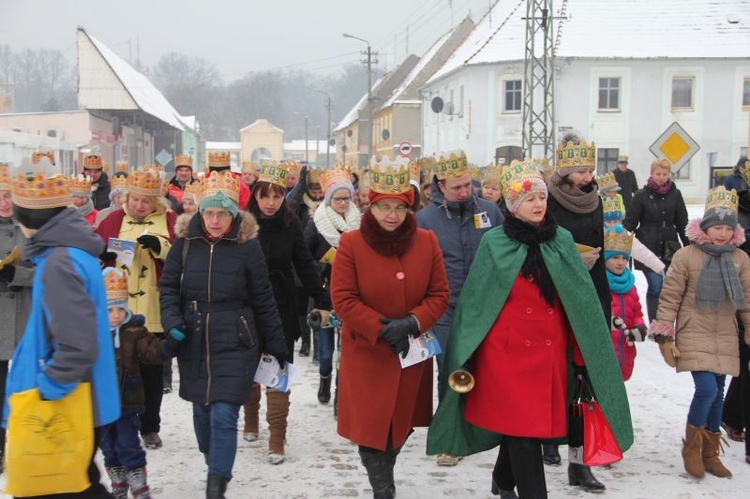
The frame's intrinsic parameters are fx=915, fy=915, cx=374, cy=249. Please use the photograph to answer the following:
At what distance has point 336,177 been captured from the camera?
8.48 metres

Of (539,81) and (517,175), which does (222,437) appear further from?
(539,81)

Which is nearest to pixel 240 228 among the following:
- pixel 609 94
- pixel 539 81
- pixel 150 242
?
pixel 150 242

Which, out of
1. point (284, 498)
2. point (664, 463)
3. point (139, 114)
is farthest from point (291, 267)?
point (139, 114)

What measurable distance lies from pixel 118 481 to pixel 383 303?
200 cm

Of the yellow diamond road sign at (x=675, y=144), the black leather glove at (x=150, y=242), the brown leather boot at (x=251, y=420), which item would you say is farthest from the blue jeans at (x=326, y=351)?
the yellow diamond road sign at (x=675, y=144)

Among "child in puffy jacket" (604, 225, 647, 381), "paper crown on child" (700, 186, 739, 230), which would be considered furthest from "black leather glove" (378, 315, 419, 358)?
"paper crown on child" (700, 186, 739, 230)

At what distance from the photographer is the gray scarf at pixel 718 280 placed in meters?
6.02

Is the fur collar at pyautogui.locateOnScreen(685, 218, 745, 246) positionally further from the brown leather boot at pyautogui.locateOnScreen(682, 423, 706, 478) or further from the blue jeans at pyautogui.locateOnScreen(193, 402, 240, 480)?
the blue jeans at pyautogui.locateOnScreen(193, 402, 240, 480)

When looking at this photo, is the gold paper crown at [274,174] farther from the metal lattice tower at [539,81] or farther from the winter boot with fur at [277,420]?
the metal lattice tower at [539,81]

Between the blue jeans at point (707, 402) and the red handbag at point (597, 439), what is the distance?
4.17 ft

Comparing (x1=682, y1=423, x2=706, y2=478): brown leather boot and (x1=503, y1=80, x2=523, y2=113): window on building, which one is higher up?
(x1=503, y1=80, x2=523, y2=113): window on building

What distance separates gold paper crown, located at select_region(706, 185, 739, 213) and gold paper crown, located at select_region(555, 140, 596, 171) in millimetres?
827

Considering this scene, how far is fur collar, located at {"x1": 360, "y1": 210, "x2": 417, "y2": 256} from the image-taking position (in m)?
5.20

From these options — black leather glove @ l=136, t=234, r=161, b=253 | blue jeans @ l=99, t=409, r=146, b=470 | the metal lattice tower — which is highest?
the metal lattice tower
